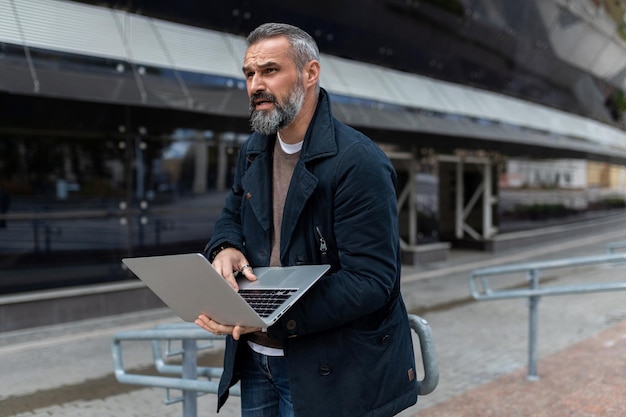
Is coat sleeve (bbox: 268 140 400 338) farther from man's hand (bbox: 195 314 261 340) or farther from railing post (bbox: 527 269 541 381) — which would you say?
railing post (bbox: 527 269 541 381)

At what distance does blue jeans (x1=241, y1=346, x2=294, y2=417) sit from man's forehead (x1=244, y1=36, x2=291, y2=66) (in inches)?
39.7

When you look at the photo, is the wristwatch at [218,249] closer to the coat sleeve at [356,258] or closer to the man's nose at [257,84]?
the coat sleeve at [356,258]

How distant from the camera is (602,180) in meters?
22.7

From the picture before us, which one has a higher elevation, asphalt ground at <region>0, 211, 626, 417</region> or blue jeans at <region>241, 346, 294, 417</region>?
blue jeans at <region>241, 346, 294, 417</region>

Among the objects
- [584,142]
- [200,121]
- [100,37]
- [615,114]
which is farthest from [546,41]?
[100,37]

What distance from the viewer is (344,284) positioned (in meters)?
1.76

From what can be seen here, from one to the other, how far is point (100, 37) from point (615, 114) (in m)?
23.8

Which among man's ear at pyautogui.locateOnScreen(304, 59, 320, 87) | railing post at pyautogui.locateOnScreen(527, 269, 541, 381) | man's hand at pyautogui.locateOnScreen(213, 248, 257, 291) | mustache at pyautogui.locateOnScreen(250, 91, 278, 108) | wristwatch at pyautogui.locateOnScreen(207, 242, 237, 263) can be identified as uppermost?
man's ear at pyautogui.locateOnScreen(304, 59, 320, 87)

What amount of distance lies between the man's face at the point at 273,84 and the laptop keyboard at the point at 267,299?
518 mm

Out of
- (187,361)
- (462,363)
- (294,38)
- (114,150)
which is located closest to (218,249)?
(294,38)

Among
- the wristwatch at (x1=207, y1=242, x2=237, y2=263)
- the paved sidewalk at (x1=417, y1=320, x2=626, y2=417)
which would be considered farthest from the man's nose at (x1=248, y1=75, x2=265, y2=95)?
the paved sidewalk at (x1=417, y1=320, x2=626, y2=417)

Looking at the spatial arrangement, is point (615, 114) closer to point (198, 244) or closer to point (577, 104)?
point (577, 104)

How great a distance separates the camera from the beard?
1.92m

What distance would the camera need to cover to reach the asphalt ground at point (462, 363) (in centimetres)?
476
